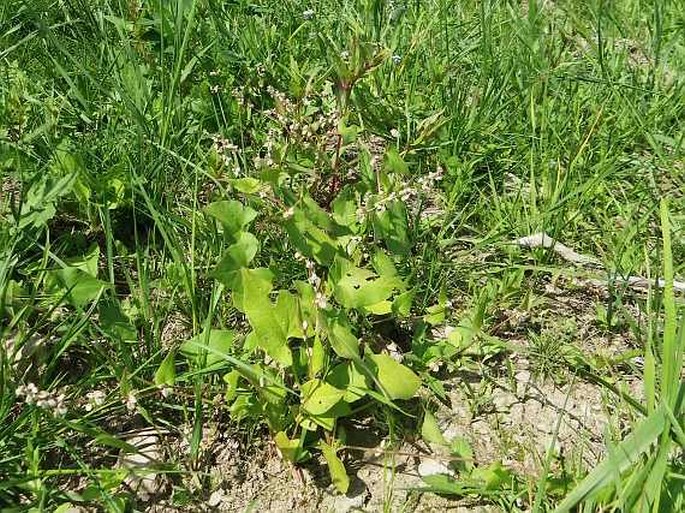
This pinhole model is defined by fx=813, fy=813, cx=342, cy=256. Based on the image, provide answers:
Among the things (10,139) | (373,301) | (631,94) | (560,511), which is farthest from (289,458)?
(631,94)

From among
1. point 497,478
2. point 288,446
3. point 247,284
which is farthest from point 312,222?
point 497,478

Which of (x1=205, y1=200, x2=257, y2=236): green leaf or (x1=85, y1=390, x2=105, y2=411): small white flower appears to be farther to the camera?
(x1=205, y1=200, x2=257, y2=236): green leaf

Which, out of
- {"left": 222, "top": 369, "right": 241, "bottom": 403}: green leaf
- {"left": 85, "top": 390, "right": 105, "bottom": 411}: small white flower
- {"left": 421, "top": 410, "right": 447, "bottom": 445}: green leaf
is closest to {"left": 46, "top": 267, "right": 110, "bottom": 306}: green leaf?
{"left": 85, "top": 390, "right": 105, "bottom": 411}: small white flower

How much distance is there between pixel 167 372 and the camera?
1697mm

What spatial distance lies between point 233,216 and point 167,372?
39 centimetres

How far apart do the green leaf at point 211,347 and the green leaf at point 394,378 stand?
32 cm

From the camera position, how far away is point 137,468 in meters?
1.62

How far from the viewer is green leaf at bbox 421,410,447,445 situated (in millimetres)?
1782

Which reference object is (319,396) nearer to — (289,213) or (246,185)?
(289,213)

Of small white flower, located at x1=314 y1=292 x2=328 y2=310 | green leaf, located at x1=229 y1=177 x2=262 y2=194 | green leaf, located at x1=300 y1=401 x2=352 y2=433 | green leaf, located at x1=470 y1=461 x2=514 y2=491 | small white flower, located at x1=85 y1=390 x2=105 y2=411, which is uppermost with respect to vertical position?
green leaf, located at x1=229 y1=177 x2=262 y2=194

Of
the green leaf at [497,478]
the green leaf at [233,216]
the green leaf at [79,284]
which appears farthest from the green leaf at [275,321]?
the green leaf at [497,478]

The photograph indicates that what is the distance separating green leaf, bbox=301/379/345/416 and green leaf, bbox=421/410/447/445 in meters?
0.24

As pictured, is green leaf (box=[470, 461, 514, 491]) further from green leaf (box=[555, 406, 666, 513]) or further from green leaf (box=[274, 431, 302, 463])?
green leaf (box=[274, 431, 302, 463])

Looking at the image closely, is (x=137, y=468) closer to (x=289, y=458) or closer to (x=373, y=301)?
(x=289, y=458)
